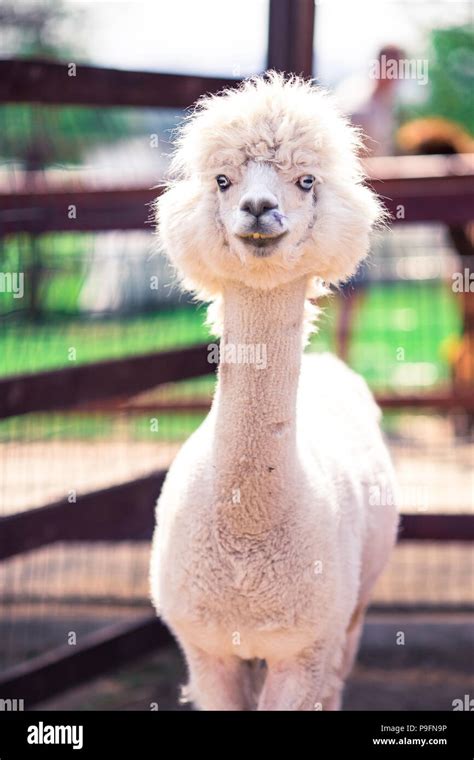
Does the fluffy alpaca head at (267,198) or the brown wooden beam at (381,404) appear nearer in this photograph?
the fluffy alpaca head at (267,198)

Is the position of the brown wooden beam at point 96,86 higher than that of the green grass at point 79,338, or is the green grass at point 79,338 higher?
the brown wooden beam at point 96,86

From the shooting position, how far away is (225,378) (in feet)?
8.94

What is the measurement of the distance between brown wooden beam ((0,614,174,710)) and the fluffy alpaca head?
59.7 inches

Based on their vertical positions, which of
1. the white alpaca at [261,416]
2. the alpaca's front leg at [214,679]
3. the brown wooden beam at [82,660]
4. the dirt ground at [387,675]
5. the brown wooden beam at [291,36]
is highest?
the brown wooden beam at [291,36]

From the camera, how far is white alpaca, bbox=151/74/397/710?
2.61 meters

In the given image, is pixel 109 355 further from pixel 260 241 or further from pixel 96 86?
pixel 260 241

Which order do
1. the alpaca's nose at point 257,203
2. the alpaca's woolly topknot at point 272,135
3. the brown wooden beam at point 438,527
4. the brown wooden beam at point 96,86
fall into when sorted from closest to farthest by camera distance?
the alpaca's nose at point 257,203
the alpaca's woolly topknot at point 272,135
the brown wooden beam at point 96,86
the brown wooden beam at point 438,527

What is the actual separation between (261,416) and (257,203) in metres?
0.55

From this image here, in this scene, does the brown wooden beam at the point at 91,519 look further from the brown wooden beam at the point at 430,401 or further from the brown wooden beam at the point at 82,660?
the brown wooden beam at the point at 430,401

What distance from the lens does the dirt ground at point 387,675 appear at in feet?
13.1

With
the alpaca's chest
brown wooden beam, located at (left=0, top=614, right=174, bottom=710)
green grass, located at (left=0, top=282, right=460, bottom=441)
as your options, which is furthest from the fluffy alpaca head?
brown wooden beam, located at (left=0, top=614, right=174, bottom=710)

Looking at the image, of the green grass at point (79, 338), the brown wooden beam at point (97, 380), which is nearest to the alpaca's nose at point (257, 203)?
the brown wooden beam at point (97, 380)

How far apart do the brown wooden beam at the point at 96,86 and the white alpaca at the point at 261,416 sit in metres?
0.75

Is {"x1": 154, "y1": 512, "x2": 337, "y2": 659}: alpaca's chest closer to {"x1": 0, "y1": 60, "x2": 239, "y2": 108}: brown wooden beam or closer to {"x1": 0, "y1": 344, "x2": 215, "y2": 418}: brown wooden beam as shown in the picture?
{"x1": 0, "y1": 344, "x2": 215, "y2": 418}: brown wooden beam
